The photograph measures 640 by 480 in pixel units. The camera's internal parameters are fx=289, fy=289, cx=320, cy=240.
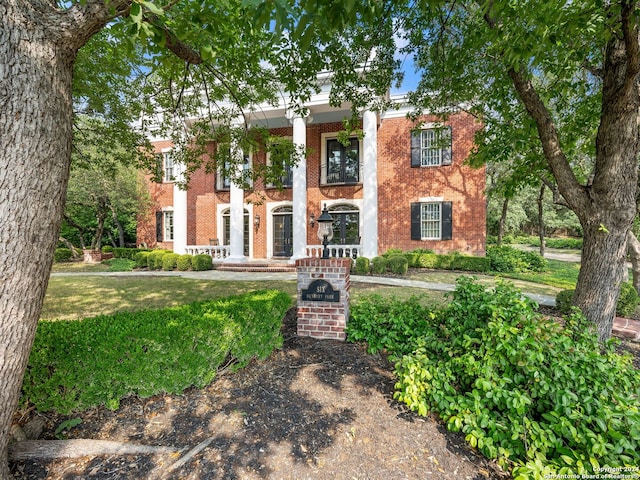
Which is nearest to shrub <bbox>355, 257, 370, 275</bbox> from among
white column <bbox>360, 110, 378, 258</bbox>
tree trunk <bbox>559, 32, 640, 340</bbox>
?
white column <bbox>360, 110, 378, 258</bbox>

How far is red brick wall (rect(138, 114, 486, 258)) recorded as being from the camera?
12.5 meters

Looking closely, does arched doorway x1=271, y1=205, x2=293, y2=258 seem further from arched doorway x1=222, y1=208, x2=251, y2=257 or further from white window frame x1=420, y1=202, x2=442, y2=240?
white window frame x1=420, y1=202, x2=442, y2=240

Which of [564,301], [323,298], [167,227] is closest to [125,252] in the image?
[167,227]

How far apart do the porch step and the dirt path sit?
826cm

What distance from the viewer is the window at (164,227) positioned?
53.0ft

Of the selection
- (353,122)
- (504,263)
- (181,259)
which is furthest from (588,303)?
(181,259)

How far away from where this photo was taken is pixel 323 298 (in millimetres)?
3980

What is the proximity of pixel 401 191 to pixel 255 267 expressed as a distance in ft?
24.1

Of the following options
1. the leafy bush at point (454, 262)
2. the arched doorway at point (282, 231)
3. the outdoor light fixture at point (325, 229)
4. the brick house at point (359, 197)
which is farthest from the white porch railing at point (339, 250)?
the outdoor light fixture at point (325, 229)

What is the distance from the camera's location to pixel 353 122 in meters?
5.93

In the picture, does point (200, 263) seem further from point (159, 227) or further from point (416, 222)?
point (416, 222)

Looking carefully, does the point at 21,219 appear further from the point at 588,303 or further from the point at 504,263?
the point at 504,263

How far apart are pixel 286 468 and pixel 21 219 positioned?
2.23 m

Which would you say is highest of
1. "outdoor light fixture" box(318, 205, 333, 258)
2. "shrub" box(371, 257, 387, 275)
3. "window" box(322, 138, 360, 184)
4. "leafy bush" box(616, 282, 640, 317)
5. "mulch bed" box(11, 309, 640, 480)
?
"window" box(322, 138, 360, 184)
